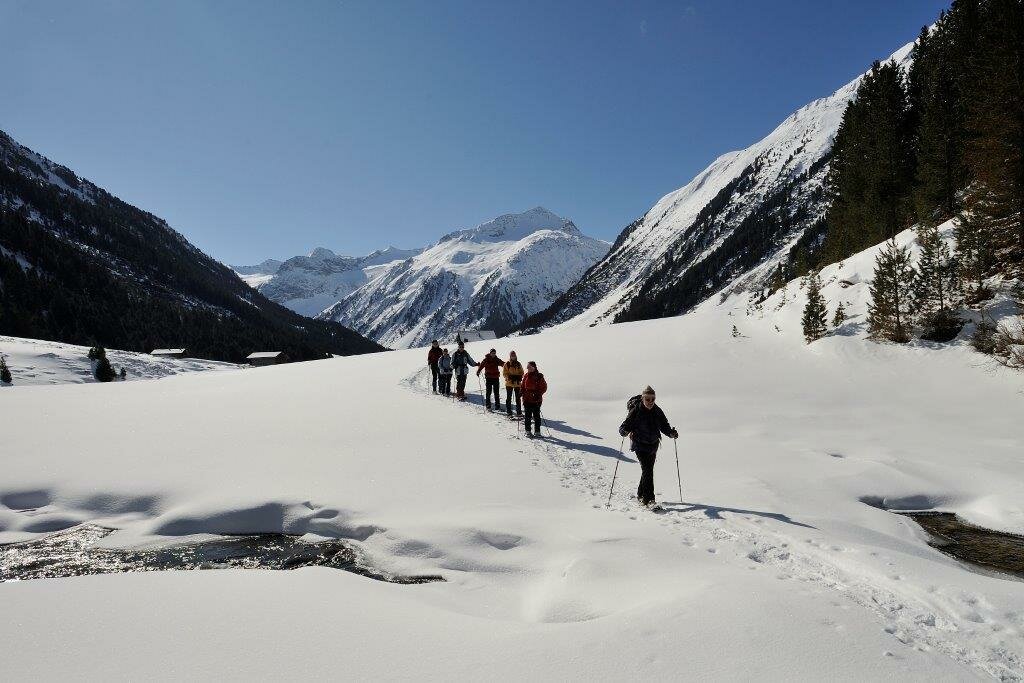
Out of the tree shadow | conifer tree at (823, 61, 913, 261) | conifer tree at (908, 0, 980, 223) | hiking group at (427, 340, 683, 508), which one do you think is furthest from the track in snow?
conifer tree at (823, 61, 913, 261)

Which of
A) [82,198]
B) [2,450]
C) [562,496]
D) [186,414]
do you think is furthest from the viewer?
[82,198]

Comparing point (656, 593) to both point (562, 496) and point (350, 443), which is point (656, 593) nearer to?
point (562, 496)

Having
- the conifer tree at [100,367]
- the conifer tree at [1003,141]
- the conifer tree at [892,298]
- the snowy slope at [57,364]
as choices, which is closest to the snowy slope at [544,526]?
the conifer tree at [892,298]

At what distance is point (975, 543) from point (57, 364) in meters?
61.0

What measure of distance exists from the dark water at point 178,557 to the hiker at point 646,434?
4459mm

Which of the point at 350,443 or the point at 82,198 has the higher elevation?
the point at 82,198

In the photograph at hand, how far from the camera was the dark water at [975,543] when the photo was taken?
21.6 ft

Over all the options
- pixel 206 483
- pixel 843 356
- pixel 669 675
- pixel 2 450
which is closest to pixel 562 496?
pixel 669 675

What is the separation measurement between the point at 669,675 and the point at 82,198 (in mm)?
266889

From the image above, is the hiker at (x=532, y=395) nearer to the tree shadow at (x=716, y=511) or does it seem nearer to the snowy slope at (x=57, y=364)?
the tree shadow at (x=716, y=511)

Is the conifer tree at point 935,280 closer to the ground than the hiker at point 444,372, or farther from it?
farther from it

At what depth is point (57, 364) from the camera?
141 feet

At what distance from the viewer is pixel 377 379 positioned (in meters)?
24.1

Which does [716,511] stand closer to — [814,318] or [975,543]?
[975,543]
